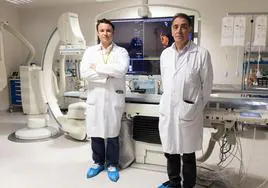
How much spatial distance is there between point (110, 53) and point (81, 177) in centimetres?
141

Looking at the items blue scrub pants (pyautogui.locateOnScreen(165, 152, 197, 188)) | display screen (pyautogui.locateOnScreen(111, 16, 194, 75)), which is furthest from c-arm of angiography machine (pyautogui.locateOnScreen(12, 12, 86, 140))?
blue scrub pants (pyautogui.locateOnScreen(165, 152, 197, 188))

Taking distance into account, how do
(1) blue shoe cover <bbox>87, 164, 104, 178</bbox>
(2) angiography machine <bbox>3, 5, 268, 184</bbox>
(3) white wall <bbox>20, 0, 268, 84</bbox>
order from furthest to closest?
(3) white wall <bbox>20, 0, 268, 84</bbox> < (1) blue shoe cover <bbox>87, 164, 104, 178</bbox> < (2) angiography machine <bbox>3, 5, 268, 184</bbox>

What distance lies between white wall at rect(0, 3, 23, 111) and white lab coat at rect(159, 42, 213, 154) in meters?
5.13

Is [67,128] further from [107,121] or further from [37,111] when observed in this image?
[107,121]

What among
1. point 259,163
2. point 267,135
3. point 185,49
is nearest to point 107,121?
point 185,49

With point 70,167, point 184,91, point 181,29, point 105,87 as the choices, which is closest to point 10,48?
point 70,167

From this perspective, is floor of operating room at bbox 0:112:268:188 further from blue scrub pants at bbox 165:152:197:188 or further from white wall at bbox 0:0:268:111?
white wall at bbox 0:0:268:111

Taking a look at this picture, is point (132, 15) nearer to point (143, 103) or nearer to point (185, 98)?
point (143, 103)

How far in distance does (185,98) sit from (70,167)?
1.73 meters

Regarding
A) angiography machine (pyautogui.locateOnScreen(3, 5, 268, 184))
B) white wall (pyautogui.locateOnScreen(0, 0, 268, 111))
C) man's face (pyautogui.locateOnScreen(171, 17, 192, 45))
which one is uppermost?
white wall (pyautogui.locateOnScreen(0, 0, 268, 111))

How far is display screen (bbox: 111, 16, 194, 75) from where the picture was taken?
3.15 meters

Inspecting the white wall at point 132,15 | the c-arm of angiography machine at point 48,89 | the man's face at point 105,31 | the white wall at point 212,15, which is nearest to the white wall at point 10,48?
the white wall at point 132,15

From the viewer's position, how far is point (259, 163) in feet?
10.8

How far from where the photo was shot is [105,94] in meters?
2.72
